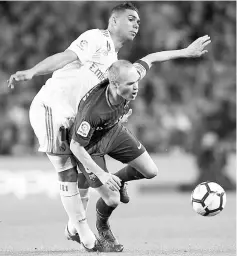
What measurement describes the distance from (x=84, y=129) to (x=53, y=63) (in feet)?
2.06

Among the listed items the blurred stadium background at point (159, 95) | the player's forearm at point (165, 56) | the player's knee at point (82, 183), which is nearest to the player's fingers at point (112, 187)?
the player's knee at point (82, 183)

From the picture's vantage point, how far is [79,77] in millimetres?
6520

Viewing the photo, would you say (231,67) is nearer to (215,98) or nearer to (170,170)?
(215,98)

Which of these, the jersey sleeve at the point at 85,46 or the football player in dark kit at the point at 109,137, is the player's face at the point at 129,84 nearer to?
the football player in dark kit at the point at 109,137

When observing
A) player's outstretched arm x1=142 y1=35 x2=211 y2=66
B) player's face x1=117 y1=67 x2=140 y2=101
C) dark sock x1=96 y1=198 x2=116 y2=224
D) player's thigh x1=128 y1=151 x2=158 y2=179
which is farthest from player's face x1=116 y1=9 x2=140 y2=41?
dark sock x1=96 y1=198 x2=116 y2=224

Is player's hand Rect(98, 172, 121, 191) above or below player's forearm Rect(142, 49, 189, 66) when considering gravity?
below

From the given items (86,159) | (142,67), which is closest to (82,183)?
(86,159)

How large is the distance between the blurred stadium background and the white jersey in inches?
270

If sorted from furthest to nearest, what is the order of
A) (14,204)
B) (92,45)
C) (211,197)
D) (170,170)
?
(170,170) → (14,204) → (211,197) → (92,45)

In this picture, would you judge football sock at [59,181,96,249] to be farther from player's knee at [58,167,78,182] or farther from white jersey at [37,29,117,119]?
white jersey at [37,29,117,119]

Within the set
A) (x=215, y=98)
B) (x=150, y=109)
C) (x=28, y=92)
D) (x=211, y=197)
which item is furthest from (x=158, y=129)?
(x=211, y=197)

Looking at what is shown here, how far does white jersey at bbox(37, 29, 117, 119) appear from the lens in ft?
21.4

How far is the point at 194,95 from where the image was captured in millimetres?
16484

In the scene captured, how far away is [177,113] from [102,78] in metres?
9.46
